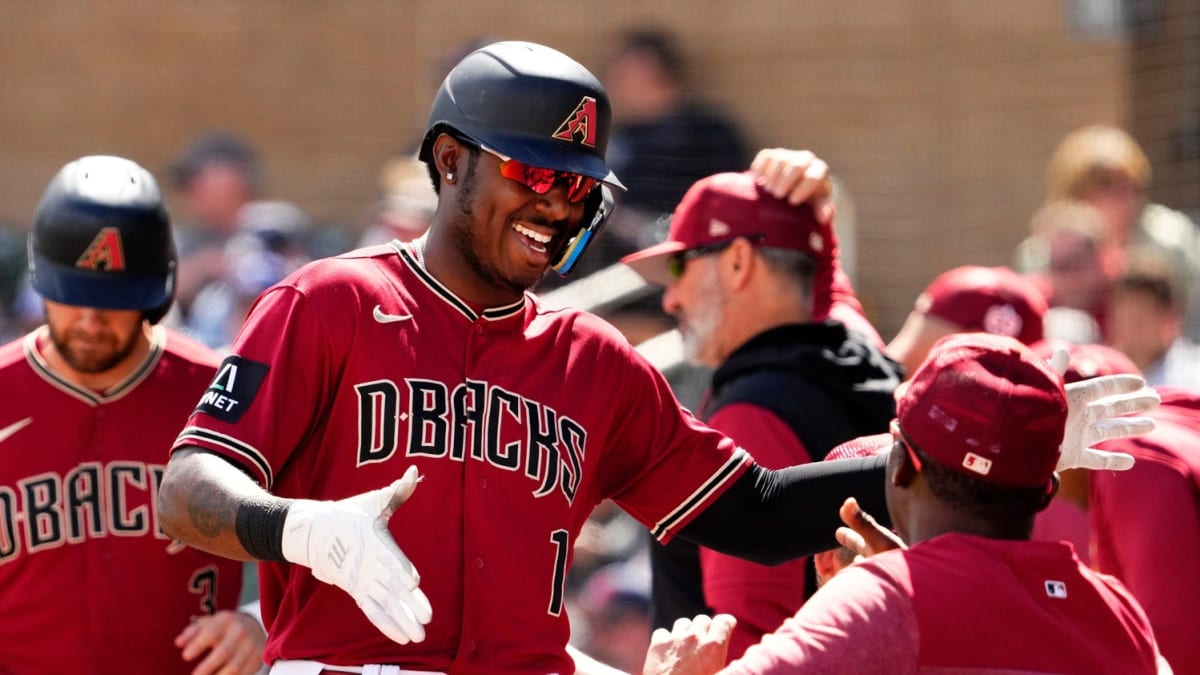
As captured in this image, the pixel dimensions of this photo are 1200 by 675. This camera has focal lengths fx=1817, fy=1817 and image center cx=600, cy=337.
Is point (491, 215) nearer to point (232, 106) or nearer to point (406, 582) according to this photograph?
point (406, 582)

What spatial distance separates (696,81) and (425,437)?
7197mm

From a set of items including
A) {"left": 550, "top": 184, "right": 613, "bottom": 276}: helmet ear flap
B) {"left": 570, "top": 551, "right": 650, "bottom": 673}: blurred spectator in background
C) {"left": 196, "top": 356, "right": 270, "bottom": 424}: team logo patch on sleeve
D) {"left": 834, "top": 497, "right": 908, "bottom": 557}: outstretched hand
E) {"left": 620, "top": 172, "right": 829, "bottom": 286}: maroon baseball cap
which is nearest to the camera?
{"left": 196, "top": 356, "right": 270, "bottom": 424}: team logo patch on sleeve

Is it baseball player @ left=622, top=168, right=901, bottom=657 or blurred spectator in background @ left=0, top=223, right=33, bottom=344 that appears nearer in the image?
baseball player @ left=622, top=168, right=901, bottom=657

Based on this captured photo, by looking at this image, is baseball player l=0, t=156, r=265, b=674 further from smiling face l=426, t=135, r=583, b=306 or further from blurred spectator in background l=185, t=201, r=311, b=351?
blurred spectator in background l=185, t=201, r=311, b=351

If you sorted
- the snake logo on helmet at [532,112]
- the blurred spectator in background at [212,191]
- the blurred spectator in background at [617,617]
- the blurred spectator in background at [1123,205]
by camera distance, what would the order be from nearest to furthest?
the snake logo on helmet at [532,112]
the blurred spectator in background at [617,617]
the blurred spectator in background at [1123,205]
the blurred spectator in background at [212,191]

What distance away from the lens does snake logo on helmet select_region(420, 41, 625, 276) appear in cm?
328

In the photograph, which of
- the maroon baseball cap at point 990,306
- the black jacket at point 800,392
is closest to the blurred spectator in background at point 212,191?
the maroon baseball cap at point 990,306

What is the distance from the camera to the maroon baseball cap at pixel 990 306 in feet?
19.1

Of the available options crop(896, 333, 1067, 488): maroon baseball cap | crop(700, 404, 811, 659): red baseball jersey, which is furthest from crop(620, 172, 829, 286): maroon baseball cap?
crop(896, 333, 1067, 488): maroon baseball cap

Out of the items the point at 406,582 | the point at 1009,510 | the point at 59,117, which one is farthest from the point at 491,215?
the point at 59,117

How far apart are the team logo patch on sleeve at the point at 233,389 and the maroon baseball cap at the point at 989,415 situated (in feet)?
3.59

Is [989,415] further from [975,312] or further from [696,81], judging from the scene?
[696,81]

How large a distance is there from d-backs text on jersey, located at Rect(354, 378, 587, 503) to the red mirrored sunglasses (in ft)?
1.23

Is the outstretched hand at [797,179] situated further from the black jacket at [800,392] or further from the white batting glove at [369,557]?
the white batting glove at [369,557]
